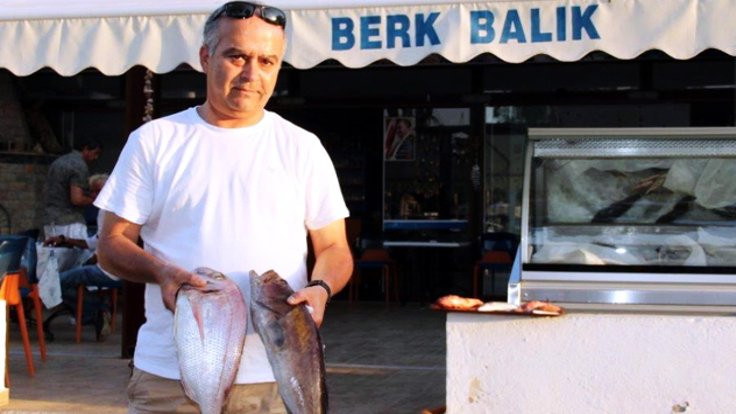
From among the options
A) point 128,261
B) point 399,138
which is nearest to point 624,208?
point 128,261

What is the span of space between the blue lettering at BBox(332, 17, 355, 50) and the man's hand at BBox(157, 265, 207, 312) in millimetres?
4347

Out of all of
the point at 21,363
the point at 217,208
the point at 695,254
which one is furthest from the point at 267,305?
the point at 21,363

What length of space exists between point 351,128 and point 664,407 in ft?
29.0

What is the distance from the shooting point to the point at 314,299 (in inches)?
105

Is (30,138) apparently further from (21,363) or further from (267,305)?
(267,305)

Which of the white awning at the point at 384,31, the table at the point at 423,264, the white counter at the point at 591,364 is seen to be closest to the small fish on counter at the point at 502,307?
the white counter at the point at 591,364

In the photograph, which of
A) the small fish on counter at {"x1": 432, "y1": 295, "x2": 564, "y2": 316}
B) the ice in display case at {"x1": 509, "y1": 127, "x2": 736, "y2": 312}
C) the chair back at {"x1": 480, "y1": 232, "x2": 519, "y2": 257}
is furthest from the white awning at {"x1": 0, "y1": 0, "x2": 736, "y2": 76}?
the chair back at {"x1": 480, "y1": 232, "x2": 519, "y2": 257}

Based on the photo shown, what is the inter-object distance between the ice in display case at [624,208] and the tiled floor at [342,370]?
158cm

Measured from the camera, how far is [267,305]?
2.55 m

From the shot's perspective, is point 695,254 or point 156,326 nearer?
point 156,326

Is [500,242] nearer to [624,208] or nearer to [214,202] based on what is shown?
[624,208]

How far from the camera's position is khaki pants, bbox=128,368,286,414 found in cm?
275

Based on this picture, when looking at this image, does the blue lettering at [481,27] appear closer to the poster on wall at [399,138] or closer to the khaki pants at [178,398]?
the khaki pants at [178,398]

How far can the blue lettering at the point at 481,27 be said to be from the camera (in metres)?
6.66
